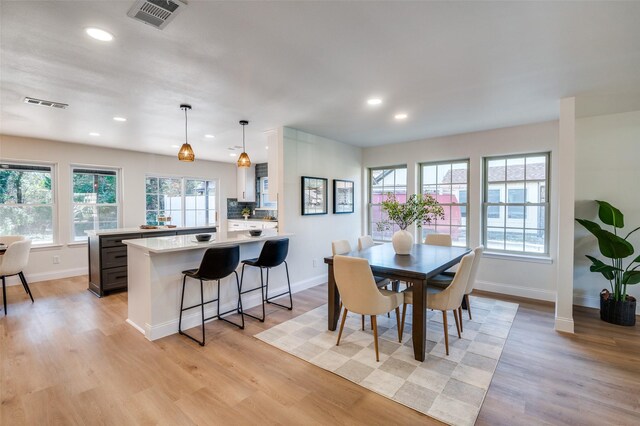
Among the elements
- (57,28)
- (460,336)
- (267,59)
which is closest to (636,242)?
(460,336)

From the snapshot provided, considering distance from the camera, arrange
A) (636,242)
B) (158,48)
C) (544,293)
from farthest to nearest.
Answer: (544,293) → (636,242) → (158,48)

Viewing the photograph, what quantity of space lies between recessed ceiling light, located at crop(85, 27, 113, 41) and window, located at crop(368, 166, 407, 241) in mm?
4589

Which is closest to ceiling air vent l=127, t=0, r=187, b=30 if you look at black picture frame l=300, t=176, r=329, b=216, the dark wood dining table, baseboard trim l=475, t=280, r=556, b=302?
the dark wood dining table

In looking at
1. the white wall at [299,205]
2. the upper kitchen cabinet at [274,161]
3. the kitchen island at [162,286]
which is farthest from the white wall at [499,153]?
the kitchen island at [162,286]

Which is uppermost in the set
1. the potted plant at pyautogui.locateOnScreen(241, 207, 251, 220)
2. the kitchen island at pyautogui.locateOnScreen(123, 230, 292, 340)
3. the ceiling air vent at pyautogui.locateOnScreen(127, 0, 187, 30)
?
the ceiling air vent at pyautogui.locateOnScreen(127, 0, 187, 30)

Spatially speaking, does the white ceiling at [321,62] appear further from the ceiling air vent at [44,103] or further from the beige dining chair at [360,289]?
the beige dining chair at [360,289]

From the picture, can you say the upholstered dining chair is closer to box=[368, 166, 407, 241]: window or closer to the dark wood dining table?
the dark wood dining table

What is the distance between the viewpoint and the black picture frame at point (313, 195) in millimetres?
4527

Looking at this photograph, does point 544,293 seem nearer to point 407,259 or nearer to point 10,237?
point 407,259

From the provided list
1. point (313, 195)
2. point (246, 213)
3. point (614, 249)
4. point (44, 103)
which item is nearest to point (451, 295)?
point (614, 249)

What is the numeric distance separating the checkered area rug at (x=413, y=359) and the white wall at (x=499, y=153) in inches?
31.4

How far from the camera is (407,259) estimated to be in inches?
121

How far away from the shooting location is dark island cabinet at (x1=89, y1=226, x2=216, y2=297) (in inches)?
169

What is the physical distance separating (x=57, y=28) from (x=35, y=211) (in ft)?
15.5
